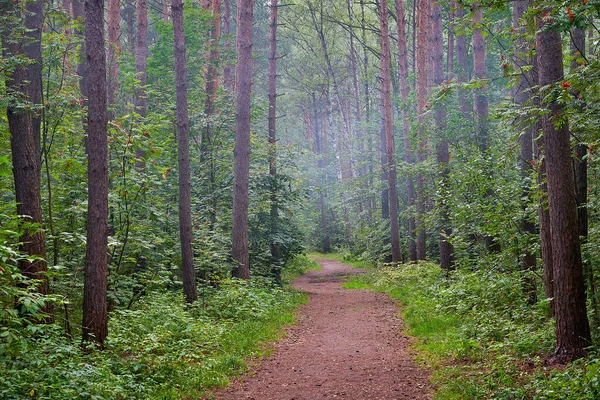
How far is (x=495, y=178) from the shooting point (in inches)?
474

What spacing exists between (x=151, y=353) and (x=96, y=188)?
8.24 ft

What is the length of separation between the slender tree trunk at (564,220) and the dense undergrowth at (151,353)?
458cm

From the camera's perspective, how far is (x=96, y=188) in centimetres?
712

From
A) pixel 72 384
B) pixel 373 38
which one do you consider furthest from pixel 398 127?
pixel 72 384

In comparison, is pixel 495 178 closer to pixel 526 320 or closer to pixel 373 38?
pixel 526 320

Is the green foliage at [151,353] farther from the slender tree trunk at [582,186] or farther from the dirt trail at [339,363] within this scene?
the slender tree trunk at [582,186]

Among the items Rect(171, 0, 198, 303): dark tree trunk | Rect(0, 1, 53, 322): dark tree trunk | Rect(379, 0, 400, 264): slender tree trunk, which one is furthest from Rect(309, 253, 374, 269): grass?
Rect(0, 1, 53, 322): dark tree trunk

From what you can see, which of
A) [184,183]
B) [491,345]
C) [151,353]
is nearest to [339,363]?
[491,345]

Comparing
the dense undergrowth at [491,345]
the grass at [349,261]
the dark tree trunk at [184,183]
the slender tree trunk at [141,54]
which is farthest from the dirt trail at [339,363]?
the grass at [349,261]

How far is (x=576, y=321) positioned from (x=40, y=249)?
25.1 ft

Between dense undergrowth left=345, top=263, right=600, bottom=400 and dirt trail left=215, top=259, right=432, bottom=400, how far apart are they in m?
0.41

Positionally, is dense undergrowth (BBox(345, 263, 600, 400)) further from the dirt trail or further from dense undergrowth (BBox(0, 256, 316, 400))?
dense undergrowth (BBox(0, 256, 316, 400))

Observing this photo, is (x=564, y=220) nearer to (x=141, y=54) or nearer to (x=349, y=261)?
(x=141, y=54)

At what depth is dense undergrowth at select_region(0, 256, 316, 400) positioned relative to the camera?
17.1ft
